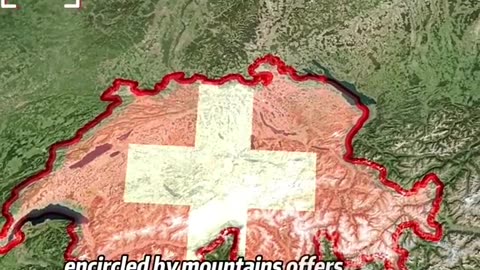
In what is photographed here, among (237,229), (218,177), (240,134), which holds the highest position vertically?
(240,134)

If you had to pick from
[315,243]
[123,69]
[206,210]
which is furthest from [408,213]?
[123,69]

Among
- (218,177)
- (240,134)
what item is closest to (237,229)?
(218,177)

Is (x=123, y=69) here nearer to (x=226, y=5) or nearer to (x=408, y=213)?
(x=226, y=5)

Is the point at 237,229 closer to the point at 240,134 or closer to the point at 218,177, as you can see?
the point at 218,177

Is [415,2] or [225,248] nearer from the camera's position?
[225,248]

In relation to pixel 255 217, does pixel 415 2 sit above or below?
above
